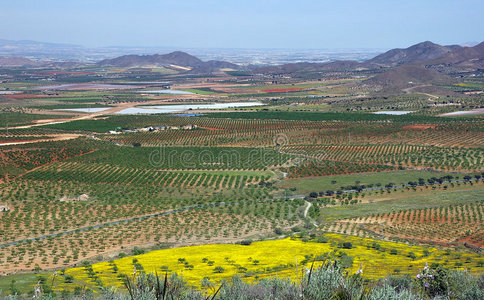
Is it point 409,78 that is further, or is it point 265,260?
point 409,78

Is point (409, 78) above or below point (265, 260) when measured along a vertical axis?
above

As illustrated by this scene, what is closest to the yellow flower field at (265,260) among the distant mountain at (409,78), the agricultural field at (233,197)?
the agricultural field at (233,197)

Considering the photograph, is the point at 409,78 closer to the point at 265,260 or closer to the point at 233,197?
the point at 233,197

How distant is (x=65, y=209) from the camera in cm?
4719

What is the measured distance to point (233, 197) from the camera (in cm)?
5231

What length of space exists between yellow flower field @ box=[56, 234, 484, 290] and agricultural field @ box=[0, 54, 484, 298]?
0.13 metres

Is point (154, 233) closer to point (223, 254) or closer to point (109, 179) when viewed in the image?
point (223, 254)

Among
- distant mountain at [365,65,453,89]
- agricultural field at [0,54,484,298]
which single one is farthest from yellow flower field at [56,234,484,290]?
distant mountain at [365,65,453,89]

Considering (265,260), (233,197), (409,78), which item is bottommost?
(233,197)

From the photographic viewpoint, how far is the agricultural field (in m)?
30.5

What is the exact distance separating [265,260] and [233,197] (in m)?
21.7

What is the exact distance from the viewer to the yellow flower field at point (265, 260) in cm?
2691

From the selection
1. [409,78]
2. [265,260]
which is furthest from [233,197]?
[409,78]

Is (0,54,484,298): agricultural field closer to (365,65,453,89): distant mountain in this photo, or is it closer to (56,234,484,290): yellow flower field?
(56,234,484,290): yellow flower field
